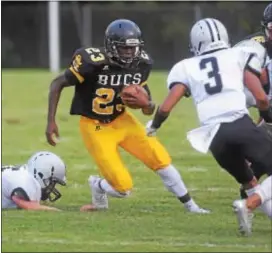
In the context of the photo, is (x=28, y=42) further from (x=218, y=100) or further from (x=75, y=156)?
(x=218, y=100)

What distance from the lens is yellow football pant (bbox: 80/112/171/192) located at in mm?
6918

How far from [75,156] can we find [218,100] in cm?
499

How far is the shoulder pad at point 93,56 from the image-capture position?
272 inches

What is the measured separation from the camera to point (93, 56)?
693 cm

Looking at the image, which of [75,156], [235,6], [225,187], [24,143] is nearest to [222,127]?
[225,187]

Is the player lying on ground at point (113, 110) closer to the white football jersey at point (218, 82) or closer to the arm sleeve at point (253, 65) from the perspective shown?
the white football jersey at point (218, 82)

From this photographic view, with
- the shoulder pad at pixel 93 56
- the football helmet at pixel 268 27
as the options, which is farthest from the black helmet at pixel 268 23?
the shoulder pad at pixel 93 56

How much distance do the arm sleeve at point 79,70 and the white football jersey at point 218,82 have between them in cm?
98

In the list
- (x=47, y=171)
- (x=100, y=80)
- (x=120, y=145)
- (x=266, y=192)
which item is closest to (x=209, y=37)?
(x=266, y=192)

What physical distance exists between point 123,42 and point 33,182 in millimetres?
1118

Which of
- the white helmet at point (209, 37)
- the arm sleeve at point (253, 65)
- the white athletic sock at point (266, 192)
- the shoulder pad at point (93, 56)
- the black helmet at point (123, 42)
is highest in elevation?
the white helmet at point (209, 37)

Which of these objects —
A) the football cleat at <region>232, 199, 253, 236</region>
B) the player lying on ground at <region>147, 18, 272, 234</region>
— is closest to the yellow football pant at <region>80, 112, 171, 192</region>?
the player lying on ground at <region>147, 18, 272, 234</region>

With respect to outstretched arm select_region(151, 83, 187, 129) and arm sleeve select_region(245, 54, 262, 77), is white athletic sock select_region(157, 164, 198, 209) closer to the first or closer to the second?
outstretched arm select_region(151, 83, 187, 129)

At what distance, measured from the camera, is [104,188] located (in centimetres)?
708
